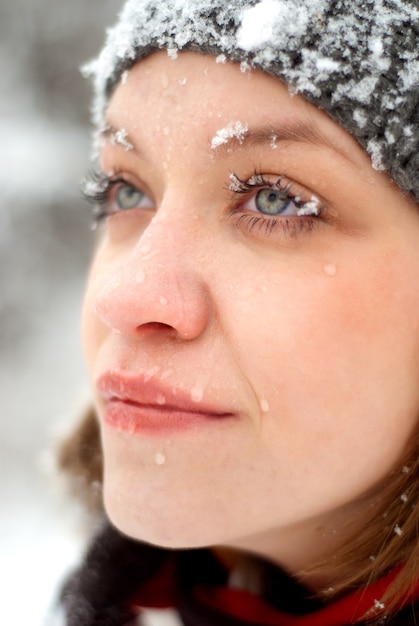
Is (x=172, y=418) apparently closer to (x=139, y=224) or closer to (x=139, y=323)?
(x=139, y=323)

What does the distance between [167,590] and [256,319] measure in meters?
0.94

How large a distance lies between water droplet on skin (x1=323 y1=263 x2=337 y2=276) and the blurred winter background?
3251mm

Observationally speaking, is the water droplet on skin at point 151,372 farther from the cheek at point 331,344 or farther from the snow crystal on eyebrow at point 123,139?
the snow crystal on eyebrow at point 123,139

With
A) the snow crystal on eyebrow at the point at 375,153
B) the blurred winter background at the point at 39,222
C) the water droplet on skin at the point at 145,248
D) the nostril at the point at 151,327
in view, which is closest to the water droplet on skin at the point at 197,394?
the nostril at the point at 151,327

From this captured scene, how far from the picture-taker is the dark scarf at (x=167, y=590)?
137cm

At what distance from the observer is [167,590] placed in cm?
163

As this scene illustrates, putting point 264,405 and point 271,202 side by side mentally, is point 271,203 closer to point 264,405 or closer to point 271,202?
point 271,202

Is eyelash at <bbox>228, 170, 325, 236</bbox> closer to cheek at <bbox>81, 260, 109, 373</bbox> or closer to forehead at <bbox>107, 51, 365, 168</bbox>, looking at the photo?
forehead at <bbox>107, 51, 365, 168</bbox>

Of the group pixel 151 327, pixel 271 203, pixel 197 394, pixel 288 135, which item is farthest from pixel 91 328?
pixel 288 135

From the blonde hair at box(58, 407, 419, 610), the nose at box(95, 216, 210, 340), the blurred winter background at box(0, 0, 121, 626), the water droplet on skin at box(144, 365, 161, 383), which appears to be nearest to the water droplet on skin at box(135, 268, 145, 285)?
the nose at box(95, 216, 210, 340)

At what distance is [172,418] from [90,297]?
37 cm

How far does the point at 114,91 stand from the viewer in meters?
1.38

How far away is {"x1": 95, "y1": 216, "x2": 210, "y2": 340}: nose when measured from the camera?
104cm

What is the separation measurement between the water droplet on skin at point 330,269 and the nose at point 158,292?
0.69 feet
